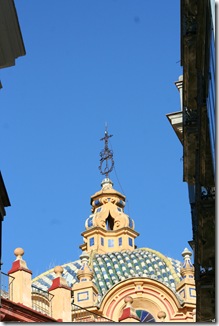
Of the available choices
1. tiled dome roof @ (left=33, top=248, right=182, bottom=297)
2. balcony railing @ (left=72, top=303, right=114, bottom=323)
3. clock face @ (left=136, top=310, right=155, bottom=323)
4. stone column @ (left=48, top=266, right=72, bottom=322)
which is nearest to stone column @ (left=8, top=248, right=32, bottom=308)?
stone column @ (left=48, top=266, right=72, bottom=322)

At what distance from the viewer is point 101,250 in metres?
66.8

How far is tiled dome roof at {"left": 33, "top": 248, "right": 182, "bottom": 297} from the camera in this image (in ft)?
197

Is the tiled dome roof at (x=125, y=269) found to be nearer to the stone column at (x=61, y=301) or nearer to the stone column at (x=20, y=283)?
the stone column at (x=61, y=301)

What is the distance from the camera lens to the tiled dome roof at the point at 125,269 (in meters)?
60.1

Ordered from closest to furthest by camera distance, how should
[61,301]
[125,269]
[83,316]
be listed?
[61,301]
[83,316]
[125,269]

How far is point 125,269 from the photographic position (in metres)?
62.2

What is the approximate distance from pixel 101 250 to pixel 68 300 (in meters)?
28.5

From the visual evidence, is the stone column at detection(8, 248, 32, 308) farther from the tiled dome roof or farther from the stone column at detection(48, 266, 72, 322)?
the tiled dome roof

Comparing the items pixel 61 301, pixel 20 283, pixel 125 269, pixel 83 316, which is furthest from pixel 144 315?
pixel 20 283

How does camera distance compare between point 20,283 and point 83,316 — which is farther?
point 83,316

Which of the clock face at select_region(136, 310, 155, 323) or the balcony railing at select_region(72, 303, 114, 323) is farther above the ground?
the clock face at select_region(136, 310, 155, 323)

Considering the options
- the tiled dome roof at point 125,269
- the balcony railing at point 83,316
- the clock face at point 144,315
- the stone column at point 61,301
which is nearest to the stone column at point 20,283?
the stone column at point 61,301

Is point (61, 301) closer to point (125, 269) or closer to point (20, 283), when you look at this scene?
point (20, 283)

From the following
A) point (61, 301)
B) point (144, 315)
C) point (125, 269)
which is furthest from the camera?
point (125, 269)
